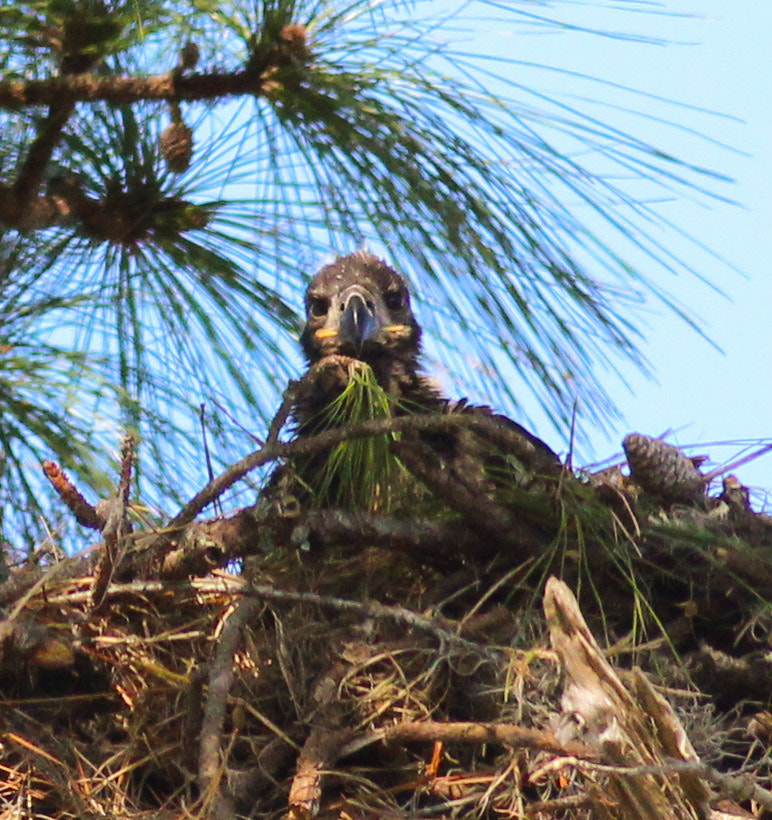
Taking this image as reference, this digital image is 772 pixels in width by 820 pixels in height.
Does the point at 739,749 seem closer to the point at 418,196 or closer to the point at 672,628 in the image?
the point at 672,628

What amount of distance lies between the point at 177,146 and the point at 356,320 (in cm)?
64

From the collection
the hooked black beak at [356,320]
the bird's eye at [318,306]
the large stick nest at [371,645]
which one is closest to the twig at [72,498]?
the large stick nest at [371,645]

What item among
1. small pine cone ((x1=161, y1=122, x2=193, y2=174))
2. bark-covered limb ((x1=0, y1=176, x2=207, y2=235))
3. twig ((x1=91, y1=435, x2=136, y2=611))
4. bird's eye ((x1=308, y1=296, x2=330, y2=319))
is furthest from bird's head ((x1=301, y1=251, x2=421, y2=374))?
twig ((x1=91, y1=435, x2=136, y2=611))

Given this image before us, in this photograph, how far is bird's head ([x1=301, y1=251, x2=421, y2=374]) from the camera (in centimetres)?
307

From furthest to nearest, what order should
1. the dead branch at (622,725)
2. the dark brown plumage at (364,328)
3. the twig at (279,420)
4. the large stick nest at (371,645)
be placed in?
the dark brown plumage at (364,328) → the twig at (279,420) → the large stick nest at (371,645) → the dead branch at (622,725)

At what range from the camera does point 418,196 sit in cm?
255

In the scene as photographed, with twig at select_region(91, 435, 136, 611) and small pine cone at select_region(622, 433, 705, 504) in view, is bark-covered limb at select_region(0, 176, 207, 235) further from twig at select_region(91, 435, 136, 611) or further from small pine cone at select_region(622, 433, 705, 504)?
small pine cone at select_region(622, 433, 705, 504)

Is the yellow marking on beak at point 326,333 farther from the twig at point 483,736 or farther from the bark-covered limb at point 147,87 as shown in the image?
the twig at point 483,736

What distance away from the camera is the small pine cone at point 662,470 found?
231cm

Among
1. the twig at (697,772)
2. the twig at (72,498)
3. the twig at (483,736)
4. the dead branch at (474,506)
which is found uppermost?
the twig at (72,498)

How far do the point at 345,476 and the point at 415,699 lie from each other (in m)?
0.51

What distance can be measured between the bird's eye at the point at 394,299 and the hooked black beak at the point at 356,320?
17 centimetres

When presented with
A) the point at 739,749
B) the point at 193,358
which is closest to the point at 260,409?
the point at 193,358

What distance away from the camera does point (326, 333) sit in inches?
122
